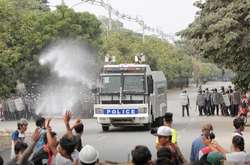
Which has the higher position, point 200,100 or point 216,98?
point 216,98

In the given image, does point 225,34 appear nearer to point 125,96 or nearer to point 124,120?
point 125,96

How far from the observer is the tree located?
2947 cm

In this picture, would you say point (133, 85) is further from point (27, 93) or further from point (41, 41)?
point (41, 41)

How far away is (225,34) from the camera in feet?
96.9

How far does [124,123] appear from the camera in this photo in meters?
30.2

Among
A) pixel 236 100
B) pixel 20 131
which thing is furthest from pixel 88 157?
pixel 236 100

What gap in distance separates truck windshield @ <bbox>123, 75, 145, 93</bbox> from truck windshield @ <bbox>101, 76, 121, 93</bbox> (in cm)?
31

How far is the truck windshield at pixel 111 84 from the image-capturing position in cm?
3014

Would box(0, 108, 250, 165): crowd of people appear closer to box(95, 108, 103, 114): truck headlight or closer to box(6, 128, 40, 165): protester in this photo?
box(6, 128, 40, 165): protester

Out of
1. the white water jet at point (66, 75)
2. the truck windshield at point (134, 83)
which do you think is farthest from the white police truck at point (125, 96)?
the white water jet at point (66, 75)

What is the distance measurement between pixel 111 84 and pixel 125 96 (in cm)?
95

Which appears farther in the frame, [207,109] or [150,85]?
[207,109]

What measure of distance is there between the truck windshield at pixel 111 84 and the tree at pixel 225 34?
4083mm

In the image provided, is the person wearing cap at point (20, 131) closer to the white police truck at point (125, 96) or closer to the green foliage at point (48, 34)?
the white police truck at point (125, 96)
